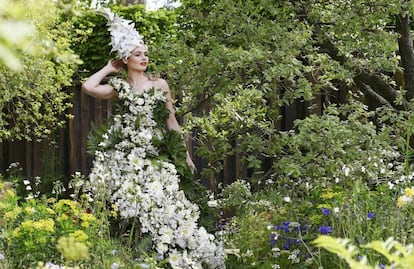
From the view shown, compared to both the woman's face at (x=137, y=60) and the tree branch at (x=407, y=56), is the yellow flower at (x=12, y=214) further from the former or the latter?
the tree branch at (x=407, y=56)

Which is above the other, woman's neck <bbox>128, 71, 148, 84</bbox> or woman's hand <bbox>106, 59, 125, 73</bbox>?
woman's hand <bbox>106, 59, 125, 73</bbox>

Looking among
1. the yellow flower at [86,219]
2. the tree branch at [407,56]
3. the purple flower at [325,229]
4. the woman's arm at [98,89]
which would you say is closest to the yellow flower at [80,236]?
the yellow flower at [86,219]

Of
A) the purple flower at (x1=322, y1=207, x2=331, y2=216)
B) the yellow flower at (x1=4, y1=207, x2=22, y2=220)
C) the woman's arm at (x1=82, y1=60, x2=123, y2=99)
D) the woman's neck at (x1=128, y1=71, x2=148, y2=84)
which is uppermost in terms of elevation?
the woman's neck at (x1=128, y1=71, x2=148, y2=84)

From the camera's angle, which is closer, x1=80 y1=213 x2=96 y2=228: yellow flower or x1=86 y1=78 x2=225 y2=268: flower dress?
x1=80 y1=213 x2=96 y2=228: yellow flower

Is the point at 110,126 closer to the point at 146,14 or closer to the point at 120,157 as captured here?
the point at 120,157

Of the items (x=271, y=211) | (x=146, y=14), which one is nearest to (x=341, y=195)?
(x=271, y=211)

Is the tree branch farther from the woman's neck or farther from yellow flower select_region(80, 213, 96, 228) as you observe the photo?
yellow flower select_region(80, 213, 96, 228)

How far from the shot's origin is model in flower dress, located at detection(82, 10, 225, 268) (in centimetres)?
398

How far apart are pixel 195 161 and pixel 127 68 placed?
2.79 m

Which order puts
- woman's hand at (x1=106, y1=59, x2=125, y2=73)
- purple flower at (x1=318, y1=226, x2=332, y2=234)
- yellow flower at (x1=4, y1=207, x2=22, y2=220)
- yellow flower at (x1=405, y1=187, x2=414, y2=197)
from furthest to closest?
woman's hand at (x1=106, y1=59, x2=125, y2=73) < purple flower at (x1=318, y1=226, x2=332, y2=234) < yellow flower at (x1=4, y1=207, x2=22, y2=220) < yellow flower at (x1=405, y1=187, x2=414, y2=197)

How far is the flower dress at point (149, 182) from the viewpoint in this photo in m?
3.97

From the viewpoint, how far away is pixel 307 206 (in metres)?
4.03

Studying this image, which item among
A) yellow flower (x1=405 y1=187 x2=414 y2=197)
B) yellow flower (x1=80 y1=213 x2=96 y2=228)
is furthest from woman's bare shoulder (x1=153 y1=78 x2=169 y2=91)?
yellow flower (x1=405 y1=187 x2=414 y2=197)

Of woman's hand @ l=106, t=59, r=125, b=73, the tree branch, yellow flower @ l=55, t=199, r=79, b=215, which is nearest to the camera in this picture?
yellow flower @ l=55, t=199, r=79, b=215
